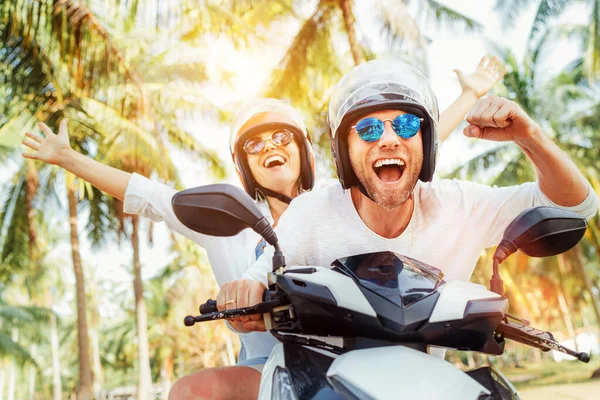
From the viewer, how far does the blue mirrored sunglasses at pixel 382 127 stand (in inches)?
71.1

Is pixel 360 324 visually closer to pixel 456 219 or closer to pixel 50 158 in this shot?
pixel 456 219

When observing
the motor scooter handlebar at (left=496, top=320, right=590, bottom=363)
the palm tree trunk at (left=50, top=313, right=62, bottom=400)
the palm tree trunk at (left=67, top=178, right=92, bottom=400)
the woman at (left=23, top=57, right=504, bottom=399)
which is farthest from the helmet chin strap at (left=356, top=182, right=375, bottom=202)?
the palm tree trunk at (left=50, top=313, right=62, bottom=400)

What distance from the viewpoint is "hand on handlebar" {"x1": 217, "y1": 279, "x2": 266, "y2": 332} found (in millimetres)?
1681

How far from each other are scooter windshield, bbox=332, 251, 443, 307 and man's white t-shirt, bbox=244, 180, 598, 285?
291mm

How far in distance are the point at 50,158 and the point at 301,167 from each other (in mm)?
1274

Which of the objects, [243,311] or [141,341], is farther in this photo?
[141,341]

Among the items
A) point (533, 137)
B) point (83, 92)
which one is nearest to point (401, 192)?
point (533, 137)

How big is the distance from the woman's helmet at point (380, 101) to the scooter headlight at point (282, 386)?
2.24ft

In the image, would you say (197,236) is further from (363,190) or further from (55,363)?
(55,363)

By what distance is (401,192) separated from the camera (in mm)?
1803

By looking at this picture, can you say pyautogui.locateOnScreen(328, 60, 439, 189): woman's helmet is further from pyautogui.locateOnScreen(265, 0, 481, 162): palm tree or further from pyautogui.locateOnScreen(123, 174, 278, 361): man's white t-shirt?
pyautogui.locateOnScreen(265, 0, 481, 162): palm tree

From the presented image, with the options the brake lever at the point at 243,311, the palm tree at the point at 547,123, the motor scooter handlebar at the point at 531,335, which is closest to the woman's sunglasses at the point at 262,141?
the brake lever at the point at 243,311

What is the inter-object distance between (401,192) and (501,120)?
15.1 inches

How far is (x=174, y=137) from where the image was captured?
54.2ft
